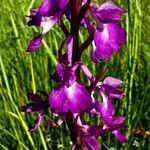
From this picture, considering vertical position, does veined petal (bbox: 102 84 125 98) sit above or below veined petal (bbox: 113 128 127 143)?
above

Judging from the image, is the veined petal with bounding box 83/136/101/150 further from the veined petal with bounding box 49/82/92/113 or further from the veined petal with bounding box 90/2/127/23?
the veined petal with bounding box 90/2/127/23

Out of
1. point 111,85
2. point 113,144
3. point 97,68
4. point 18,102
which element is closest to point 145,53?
point 97,68

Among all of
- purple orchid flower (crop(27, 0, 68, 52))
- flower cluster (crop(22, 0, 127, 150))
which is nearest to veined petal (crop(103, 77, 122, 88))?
flower cluster (crop(22, 0, 127, 150))

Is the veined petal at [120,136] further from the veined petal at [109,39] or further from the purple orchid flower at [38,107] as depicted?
the veined petal at [109,39]

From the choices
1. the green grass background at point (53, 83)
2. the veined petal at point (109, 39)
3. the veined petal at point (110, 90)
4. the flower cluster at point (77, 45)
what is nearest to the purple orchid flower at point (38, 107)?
the flower cluster at point (77, 45)

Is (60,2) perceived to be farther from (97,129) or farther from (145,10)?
(145,10)
